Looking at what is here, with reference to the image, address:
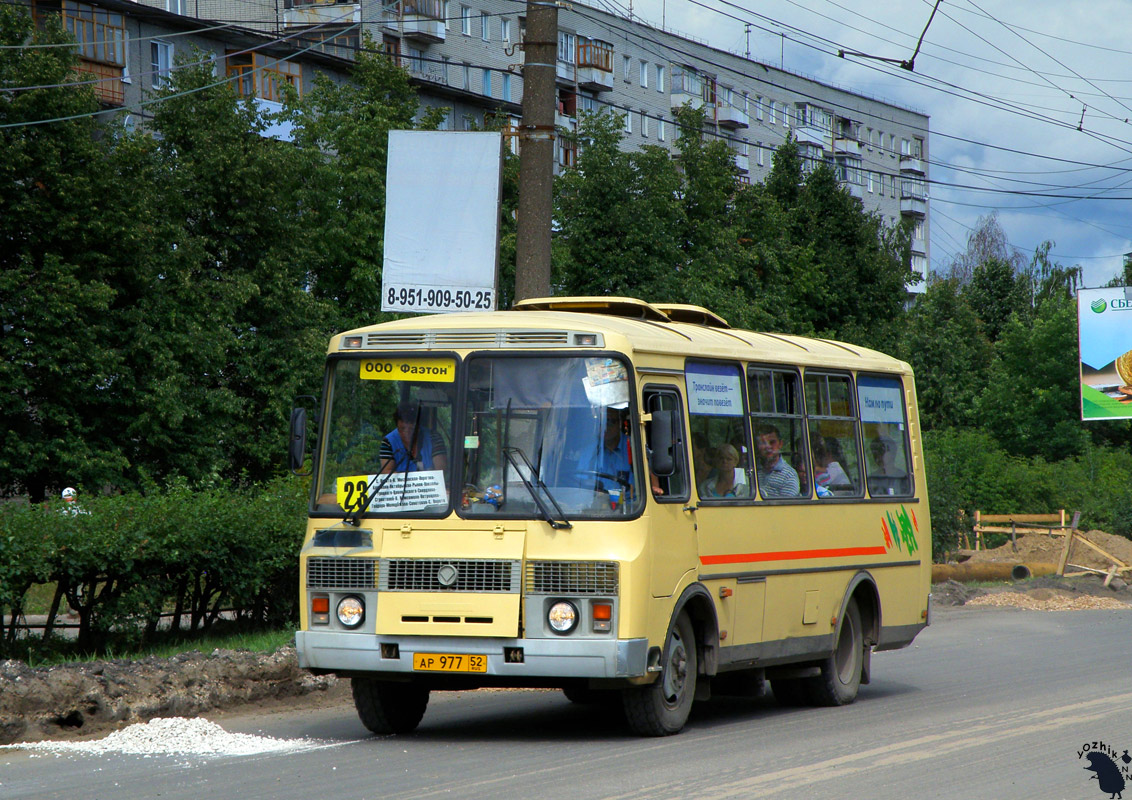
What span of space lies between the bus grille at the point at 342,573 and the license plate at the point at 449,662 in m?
0.60

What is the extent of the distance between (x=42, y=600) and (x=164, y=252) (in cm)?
2328

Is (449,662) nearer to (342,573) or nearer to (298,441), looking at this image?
(342,573)

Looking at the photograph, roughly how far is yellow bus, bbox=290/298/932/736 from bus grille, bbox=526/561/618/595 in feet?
0.04

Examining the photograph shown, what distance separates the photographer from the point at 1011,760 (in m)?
9.12

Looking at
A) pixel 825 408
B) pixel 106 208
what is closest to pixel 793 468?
pixel 825 408

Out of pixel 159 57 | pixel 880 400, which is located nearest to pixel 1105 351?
pixel 880 400

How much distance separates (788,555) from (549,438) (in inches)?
115

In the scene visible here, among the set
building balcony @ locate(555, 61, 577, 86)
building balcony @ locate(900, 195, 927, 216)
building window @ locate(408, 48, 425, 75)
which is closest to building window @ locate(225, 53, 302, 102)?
building window @ locate(408, 48, 425, 75)

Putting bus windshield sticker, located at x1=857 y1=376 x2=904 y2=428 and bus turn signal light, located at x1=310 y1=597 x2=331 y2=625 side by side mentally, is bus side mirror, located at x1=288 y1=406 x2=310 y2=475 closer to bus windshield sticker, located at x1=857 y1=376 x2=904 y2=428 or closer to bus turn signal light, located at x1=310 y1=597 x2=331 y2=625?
bus turn signal light, located at x1=310 y1=597 x2=331 y2=625

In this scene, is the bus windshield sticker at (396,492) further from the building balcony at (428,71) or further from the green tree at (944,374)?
the building balcony at (428,71)

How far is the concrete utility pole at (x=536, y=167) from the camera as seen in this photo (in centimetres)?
1479

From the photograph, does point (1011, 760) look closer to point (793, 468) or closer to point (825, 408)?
point (793, 468)

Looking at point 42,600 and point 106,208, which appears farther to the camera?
point 106,208

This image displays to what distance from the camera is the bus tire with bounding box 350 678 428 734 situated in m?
10.3
